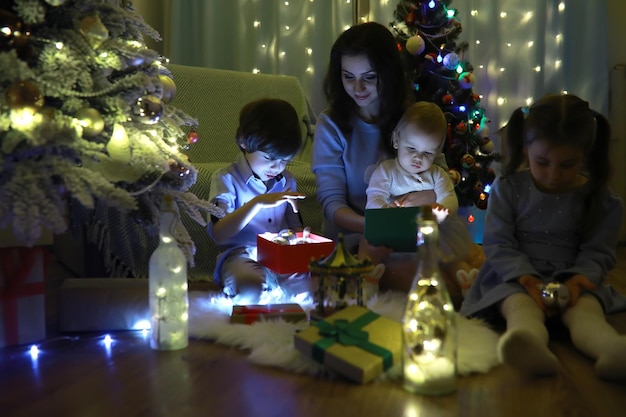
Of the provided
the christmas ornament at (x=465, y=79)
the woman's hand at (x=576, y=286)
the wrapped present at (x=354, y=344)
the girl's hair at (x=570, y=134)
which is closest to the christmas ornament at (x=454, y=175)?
the christmas ornament at (x=465, y=79)

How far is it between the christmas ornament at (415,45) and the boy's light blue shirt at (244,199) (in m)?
1.29

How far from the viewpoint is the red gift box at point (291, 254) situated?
160 cm

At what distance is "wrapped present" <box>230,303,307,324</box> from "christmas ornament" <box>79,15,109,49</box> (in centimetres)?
72

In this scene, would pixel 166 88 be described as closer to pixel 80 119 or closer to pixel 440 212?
pixel 80 119

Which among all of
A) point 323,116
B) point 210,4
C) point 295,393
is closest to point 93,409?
point 295,393

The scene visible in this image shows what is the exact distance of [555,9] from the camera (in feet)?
11.3

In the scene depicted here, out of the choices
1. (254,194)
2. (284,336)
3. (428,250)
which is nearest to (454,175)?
(254,194)

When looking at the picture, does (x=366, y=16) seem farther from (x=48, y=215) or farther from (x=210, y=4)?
(x=48, y=215)

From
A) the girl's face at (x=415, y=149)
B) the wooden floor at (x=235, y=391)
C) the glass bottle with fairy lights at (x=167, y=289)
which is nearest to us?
the wooden floor at (x=235, y=391)

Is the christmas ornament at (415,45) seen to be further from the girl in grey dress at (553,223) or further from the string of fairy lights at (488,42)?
the girl in grey dress at (553,223)

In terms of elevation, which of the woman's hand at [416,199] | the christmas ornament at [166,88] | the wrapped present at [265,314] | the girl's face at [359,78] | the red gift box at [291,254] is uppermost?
the girl's face at [359,78]

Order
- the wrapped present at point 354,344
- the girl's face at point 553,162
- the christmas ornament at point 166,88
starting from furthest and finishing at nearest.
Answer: the christmas ornament at point 166,88 < the girl's face at point 553,162 < the wrapped present at point 354,344

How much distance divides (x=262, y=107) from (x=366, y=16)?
6.86 feet

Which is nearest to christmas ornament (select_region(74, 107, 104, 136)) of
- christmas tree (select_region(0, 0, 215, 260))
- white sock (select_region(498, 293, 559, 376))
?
christmas tree (select_region(0, 0, 215, 260))
